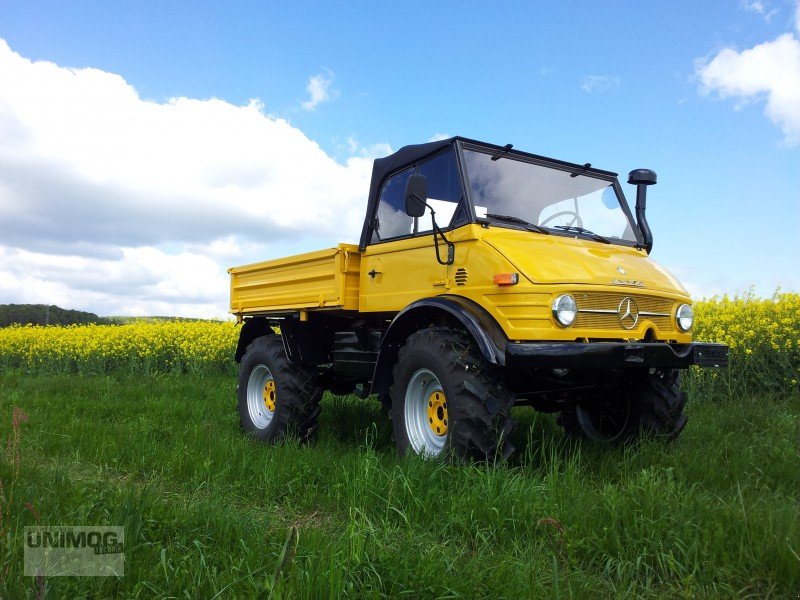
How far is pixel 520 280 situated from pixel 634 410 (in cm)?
189

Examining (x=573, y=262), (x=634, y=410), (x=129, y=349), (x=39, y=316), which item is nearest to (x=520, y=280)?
(x=573, y=262)

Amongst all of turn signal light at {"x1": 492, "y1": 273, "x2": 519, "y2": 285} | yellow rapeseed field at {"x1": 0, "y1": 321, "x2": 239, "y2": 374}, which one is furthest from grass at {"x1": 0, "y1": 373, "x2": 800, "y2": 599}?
yellow rapeseed field at {"x1": 0, "y1": 321, "x2": 239, "y2": 374}

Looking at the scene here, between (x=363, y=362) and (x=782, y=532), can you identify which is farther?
(x=363, y=362)

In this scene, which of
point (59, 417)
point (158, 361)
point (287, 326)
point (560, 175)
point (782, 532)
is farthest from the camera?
point (158, 361)

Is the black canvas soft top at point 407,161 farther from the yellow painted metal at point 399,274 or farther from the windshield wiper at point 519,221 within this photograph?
Answer: the windshield wiper at point 519,221

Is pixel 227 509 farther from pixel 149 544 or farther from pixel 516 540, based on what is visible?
pixel 516 540

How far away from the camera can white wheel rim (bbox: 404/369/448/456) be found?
432 centimetres

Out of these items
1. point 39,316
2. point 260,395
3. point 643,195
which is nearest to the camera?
point 643,195

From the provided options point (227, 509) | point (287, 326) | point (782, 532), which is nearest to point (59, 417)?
point (287, 326)

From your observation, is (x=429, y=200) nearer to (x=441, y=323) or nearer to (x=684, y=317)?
(x=441, y=323)

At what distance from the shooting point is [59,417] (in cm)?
683

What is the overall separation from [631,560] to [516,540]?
0.52m

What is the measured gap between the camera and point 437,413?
4383 mm

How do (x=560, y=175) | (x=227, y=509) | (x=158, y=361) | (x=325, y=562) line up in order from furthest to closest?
(x=158, y=361)
(x=560, y=175)
(x=227, y=509)
(x=325, y=562)
